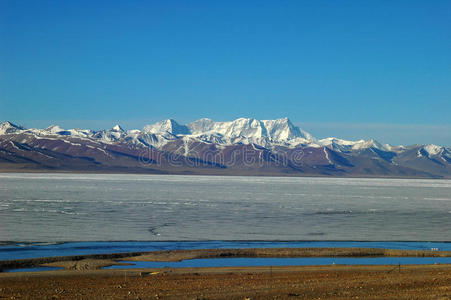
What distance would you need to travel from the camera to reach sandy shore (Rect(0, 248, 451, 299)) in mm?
22875

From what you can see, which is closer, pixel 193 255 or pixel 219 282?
pixel 219 282

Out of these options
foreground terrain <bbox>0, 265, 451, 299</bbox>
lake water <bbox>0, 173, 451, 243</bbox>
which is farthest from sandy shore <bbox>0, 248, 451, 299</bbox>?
lake water <bbox>0, 173, 451, 243</bbox>

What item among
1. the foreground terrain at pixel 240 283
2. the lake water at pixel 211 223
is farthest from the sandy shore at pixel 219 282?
the lake water at pixel 211 223

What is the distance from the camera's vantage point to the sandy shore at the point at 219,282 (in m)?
22.9

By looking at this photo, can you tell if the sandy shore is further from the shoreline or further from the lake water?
the lake water

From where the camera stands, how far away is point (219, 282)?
86.7ft

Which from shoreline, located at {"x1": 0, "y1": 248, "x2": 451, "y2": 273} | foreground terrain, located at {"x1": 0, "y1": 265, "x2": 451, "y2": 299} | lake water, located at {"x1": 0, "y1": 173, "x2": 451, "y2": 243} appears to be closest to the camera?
foreground terrain, located at {"x1": 0, "y1": 265, "x2": 451, "y2": 299}

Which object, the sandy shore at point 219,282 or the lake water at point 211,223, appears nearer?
the sandy shore at point 219,282

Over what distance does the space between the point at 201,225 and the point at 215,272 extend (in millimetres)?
21968

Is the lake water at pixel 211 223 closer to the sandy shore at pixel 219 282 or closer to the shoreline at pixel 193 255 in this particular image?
the shoreline at pixel 193 255

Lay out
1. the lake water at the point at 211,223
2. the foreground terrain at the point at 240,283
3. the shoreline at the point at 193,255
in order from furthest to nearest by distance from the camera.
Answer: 1. the lake water at the point at 211,223
2. the shoreline at the point at 193,255
3. the foreground terrain at the point at 240,283

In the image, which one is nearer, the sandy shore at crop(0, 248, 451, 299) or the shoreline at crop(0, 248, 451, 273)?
the sandy shore at crop(0, 248, 451, 299)

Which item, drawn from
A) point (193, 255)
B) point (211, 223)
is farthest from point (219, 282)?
point (211, 223)

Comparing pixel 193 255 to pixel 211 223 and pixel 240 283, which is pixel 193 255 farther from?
pixel 211 223
